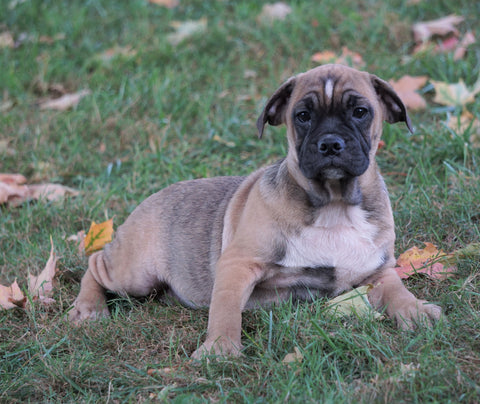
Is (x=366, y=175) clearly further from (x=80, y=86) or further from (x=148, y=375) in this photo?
(x=80, y=86)

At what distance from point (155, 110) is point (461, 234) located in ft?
11.6

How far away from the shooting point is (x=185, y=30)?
26.5ft

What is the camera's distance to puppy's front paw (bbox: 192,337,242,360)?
132 inches

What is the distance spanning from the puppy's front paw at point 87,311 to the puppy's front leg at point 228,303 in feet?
3.18

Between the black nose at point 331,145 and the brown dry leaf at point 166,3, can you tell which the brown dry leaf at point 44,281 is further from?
the brown dry leaf at point 166,3

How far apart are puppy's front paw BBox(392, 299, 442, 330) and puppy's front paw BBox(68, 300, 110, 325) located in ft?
6.01

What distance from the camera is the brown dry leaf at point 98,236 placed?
17.0 feet

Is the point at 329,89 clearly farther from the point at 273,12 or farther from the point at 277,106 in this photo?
the point at 273,12

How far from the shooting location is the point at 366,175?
3996 millimetres

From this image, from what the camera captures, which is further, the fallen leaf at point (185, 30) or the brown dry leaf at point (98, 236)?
the fallen leaf at point (185, 30)

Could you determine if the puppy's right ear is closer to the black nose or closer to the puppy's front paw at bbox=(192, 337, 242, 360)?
the black nose

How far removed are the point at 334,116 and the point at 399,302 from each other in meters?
1.09

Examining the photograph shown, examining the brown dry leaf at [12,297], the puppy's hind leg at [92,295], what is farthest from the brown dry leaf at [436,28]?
the brown dry leaf at [12,297]

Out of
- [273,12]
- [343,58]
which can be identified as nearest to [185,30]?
[273,12]
